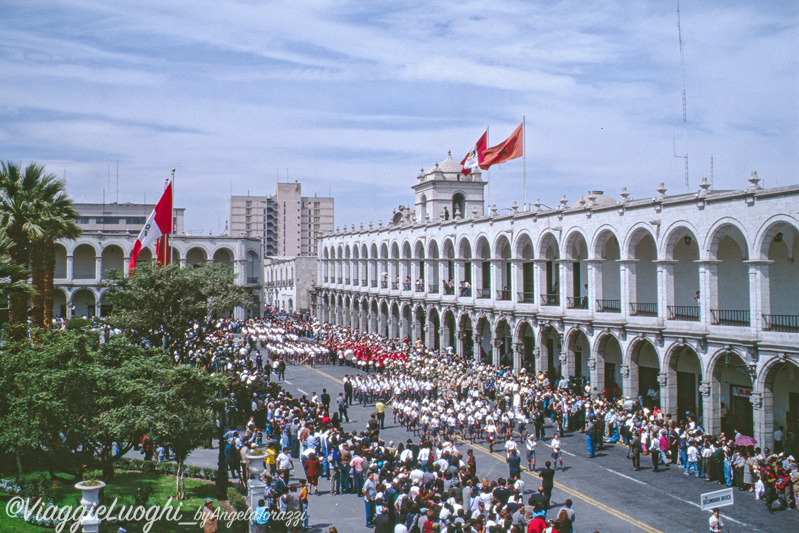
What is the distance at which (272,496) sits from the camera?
1828 centimetres

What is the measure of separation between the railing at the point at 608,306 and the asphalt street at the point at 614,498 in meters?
8.74

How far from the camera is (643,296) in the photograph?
121 ft

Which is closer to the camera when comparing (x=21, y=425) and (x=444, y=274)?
(x=21, y=425)

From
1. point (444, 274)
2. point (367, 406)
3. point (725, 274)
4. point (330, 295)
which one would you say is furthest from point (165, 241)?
point (330, 295)

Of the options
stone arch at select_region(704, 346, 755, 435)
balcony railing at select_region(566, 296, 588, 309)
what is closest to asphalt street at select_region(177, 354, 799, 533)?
stone arch at select_region(704, 346, 755, 435)

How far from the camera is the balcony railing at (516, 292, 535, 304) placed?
4284 cm

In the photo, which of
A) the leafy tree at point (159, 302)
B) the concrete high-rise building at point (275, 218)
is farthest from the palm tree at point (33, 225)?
the concrete high-rise building at point (275, 218)

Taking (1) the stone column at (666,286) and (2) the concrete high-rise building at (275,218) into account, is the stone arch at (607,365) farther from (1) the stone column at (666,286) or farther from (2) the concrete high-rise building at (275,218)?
(2) the concrete high-rise building at (275,218)

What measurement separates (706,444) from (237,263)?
62.7 m

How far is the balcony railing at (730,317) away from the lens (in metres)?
29.8

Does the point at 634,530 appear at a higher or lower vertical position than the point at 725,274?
lower

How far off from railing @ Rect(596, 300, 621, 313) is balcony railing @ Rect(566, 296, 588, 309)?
1168mm

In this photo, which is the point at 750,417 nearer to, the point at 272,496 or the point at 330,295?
the point at 272,496

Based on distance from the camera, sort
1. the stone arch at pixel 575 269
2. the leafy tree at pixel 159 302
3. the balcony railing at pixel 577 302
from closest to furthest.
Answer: the leafy tree at pixel 159 302, the balcony railing at pixel 577 302, the stone arch at pixel 575 269
